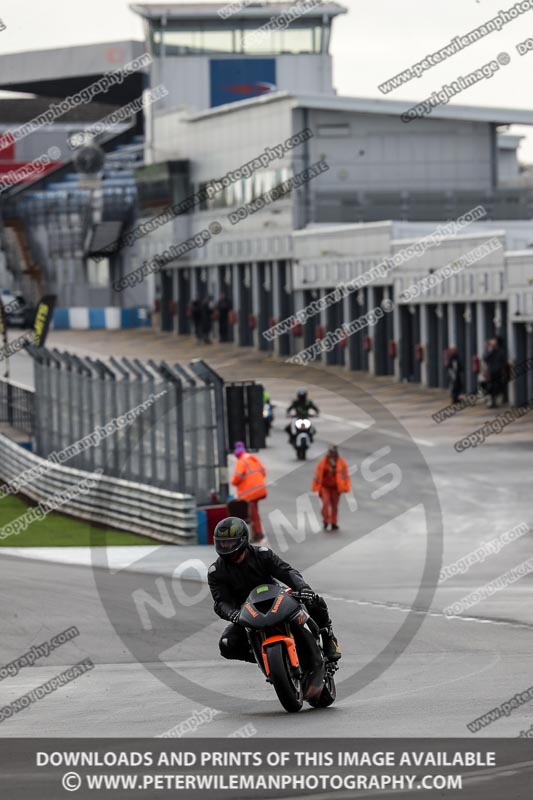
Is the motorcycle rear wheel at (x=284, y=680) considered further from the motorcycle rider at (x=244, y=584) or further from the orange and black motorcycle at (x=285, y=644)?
the motorcycle rider at (x=244, y=584)

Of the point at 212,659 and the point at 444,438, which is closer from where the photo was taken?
the point at 212,659

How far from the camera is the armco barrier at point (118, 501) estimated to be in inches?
969

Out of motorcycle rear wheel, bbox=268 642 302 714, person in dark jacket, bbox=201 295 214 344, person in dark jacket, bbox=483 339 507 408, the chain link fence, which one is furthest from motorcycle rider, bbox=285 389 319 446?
person in dark jacket, bbox=201 295 214 344

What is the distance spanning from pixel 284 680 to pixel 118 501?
17.0m

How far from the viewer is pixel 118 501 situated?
2697 centimetres

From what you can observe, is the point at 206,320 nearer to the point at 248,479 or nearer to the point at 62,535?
the point at 62,535

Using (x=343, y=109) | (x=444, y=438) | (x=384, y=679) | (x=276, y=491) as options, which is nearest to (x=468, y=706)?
(x=384, y=679)

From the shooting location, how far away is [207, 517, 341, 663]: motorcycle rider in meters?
10.6

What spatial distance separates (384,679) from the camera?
482 inches

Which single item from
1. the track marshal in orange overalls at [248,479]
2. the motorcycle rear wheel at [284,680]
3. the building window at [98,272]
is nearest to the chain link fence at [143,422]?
the track marshal in orange overalls at [248,479]
